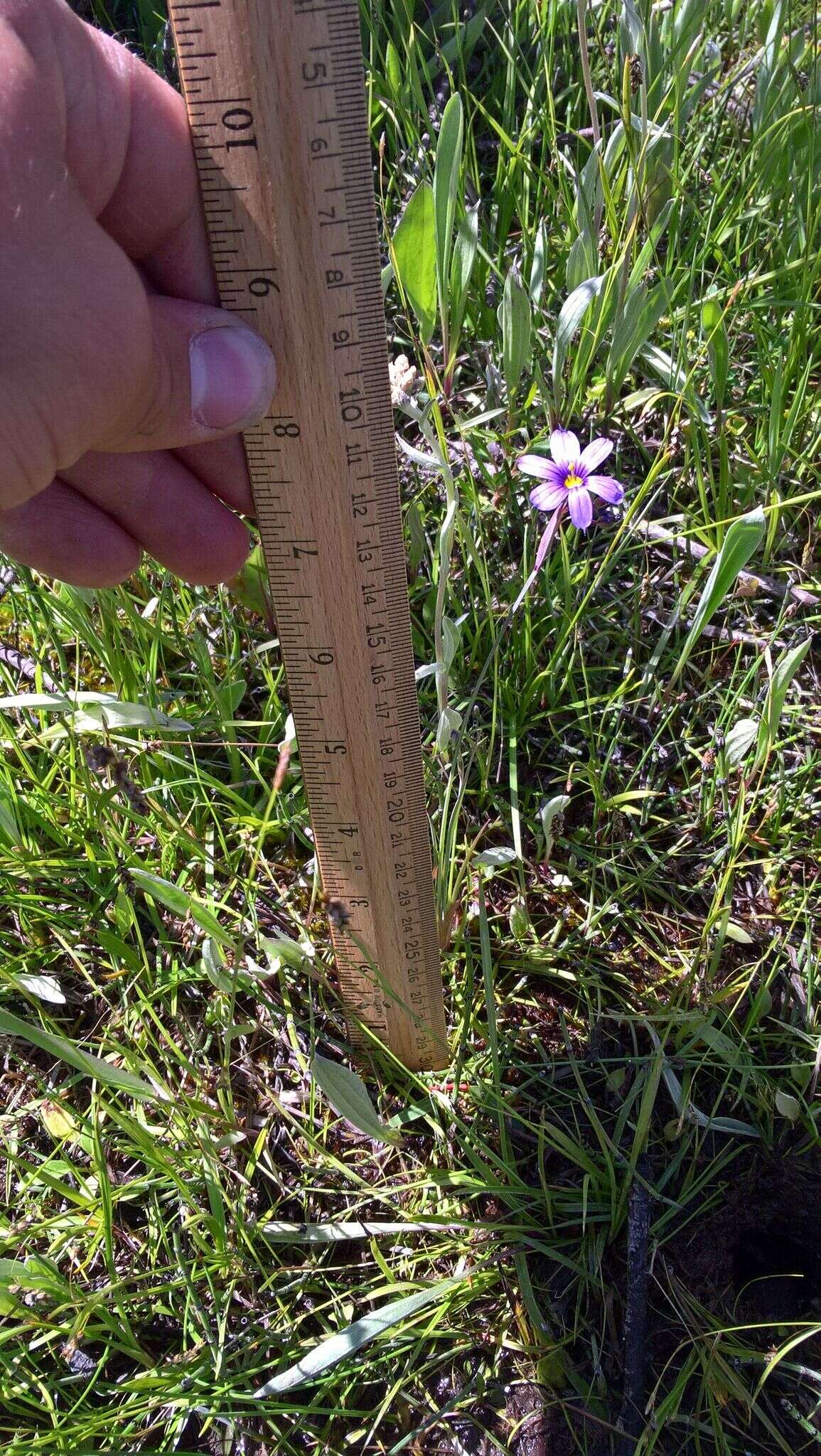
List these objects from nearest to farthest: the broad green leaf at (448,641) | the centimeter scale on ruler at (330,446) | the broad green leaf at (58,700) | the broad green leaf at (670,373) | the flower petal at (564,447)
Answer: the centimeter scale on ruler at (330,446)
the broad green leaf at (448,641)
the broad green leaf at (58,700)
the flower petal at (564,447)
the broad green leaf at (670,373)

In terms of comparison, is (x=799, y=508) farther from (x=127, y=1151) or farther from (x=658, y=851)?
(x=127, y=1151)

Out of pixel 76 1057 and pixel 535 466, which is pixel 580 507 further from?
pixel 76 1057

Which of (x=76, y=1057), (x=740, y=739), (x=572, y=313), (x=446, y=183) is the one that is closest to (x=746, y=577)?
(x=740, y=739)

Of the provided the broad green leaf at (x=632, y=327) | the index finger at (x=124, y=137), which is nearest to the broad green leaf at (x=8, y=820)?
the index finger at (x=124, y=137)

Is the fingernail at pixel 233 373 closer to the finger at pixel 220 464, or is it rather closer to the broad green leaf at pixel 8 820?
the finger at pixel 220 464

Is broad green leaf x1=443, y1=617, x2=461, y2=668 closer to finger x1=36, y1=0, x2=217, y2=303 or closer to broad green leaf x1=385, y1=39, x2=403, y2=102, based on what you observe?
finger x1=36, y1=0, x2=217, y2=303
